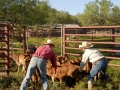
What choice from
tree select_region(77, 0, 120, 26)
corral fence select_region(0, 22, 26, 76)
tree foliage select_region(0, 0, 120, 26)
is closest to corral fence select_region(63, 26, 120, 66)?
corral fence select_region(0, 22, 26, 76)

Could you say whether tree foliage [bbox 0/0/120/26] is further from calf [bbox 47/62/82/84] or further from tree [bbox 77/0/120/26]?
calf [bbox 47/62/82/84]

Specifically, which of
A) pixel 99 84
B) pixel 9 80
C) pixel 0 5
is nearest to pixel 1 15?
pixel 0 5

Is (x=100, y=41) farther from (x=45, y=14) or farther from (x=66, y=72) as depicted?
(x=45, y=14)

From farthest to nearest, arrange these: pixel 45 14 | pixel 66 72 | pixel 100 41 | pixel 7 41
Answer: pixel 45 14
pixel 100 41
pixel 7 41
pixel 66 72

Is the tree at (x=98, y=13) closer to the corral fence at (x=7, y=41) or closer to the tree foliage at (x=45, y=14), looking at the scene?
the tree foliage at (x=45, y=14)

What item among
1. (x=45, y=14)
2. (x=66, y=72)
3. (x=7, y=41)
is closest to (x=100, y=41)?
(x=7, y=41)

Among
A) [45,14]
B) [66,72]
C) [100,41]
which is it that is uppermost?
[45,14]

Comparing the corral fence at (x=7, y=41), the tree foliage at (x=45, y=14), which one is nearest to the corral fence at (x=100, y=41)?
the corral fence at (x=7, y=41)

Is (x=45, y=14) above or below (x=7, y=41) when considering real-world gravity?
above

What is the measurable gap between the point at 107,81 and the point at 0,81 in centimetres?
371

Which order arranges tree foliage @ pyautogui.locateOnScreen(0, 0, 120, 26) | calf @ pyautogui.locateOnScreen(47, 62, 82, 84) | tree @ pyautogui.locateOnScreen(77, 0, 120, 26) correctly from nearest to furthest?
calf @ pyautogui.locateOnScreen(47, 62, 82, 84)
tree foliage @ pyautogui.locateOnScreen(0, 0, 120, 26)
tree @ pyautogui.locateOnScreen(77, 0, 120, 26)

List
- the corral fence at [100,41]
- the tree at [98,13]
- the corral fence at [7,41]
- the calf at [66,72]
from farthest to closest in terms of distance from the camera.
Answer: the tree at [98,13] < the corral fence at [100,41] < the corral fence at [7,41] < the calf at [66,72]

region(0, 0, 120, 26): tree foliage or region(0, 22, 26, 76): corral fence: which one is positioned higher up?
region(0, 0, 120, 26): tree foliage

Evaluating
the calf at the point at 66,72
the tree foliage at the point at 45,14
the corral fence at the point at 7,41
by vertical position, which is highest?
the tree foliage at the point at 45,14
